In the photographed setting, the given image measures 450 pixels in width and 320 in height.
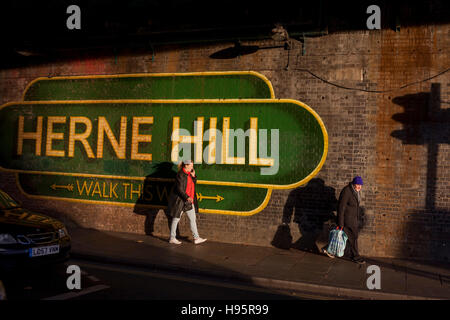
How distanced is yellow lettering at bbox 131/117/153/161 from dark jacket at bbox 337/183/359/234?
5207 millimetres

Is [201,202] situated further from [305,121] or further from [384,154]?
[384,154]

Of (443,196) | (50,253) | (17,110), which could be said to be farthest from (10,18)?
(443,196)

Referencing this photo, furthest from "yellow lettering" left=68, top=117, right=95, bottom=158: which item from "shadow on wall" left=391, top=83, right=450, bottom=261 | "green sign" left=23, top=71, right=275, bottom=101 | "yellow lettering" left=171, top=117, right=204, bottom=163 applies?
"shadow on wall" left=391, top=83, right=450, bottom=261

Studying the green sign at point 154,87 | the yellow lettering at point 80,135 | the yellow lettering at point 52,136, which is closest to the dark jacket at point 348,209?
the green sign at point 154,87

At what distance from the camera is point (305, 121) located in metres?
10.9

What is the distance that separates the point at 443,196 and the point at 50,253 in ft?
25.9

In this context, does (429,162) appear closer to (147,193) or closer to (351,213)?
(351,213)

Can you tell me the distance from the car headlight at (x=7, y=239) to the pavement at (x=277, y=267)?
103 inches

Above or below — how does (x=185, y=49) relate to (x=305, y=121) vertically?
above

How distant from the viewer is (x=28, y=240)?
7375mm

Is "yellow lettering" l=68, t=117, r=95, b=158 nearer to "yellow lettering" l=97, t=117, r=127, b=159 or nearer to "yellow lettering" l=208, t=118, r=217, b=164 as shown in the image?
"yellow lettering" l=97, t=117, r=127, b=159

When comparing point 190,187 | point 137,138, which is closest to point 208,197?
point 190,187

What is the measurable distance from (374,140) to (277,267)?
3.67 m

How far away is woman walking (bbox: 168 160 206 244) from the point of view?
35.6ft
